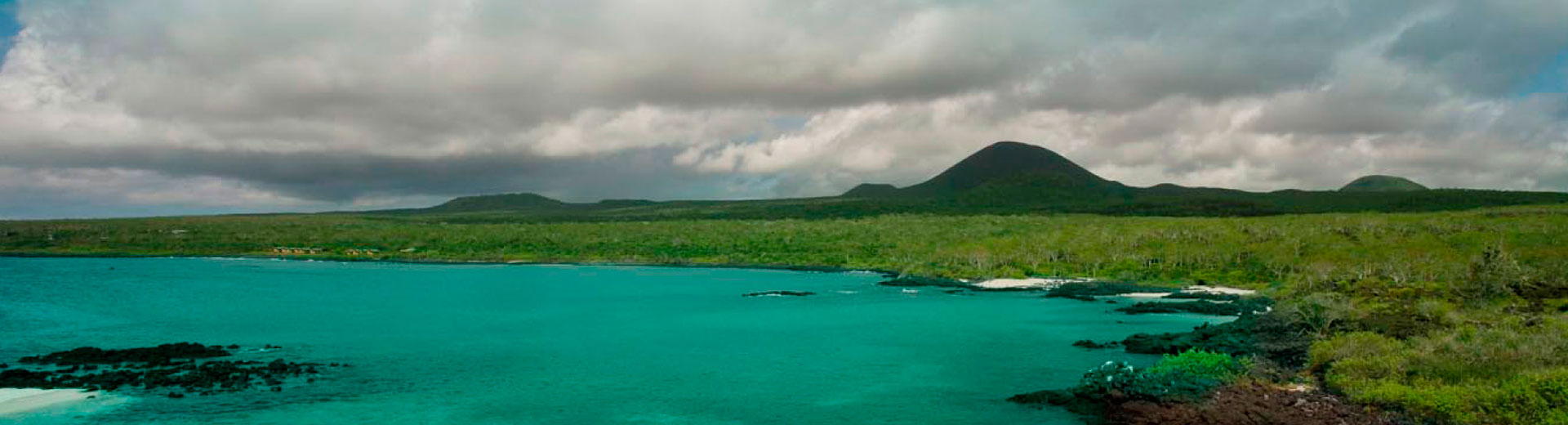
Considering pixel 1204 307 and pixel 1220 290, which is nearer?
pixel 1204 307

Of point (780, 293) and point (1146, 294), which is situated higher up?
point (1146, 294)

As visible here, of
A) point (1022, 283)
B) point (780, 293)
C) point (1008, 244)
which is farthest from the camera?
point (1008, 244)

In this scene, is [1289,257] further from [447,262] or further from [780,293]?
[447,262]

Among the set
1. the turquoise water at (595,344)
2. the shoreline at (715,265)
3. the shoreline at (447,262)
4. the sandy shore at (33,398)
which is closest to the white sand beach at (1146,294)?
the shoreline at (715,265)

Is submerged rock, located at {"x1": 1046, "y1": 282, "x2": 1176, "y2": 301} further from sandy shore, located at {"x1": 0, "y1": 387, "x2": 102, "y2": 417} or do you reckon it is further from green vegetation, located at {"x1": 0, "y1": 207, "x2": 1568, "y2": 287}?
sandy shore, located at {"x1": 0, "y1": 387, "x2": 102, "y2": 417}

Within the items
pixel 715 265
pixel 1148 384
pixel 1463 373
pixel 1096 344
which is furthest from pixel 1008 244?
pixel 1463 373

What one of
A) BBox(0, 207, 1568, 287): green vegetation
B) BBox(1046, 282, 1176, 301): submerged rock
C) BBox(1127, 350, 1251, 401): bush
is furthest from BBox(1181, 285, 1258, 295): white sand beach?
BBox(1127, 350, 1251, 401): bush

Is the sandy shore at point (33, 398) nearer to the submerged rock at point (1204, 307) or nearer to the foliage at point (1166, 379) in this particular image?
the foliage at point (1166, 379)
